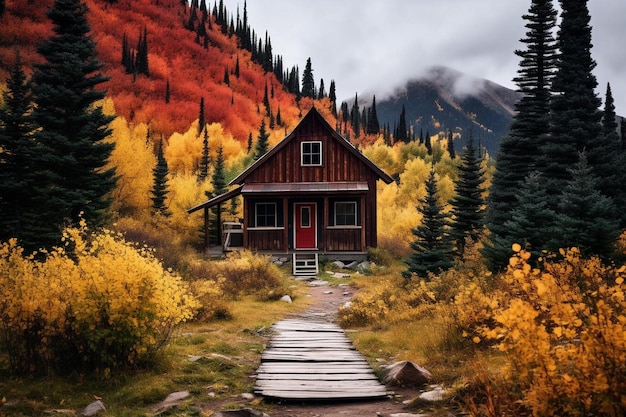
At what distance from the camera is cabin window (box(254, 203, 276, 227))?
25625mm

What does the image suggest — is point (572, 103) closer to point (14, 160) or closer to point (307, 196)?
point (307, 196)

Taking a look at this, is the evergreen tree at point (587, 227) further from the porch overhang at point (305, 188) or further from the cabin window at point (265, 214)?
the cabin window at point (265, 214)

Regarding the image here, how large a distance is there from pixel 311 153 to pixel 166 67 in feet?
305

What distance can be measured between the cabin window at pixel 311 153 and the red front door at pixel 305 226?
7.99 feet

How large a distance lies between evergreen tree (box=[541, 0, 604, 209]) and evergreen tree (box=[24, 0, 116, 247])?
62.0ft

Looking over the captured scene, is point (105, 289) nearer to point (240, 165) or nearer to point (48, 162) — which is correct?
point (48, 162)

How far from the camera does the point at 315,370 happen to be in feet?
23.5

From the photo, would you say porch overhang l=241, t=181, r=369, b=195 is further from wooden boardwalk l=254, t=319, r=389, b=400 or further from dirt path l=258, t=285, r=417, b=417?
dirt path l=258, t=285, r=417, b=417

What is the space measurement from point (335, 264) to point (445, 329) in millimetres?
15809

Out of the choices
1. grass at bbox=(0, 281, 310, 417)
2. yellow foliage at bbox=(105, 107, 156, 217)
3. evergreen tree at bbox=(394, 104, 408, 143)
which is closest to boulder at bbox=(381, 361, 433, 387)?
grass at bbox=(0, 281, 310, 417)

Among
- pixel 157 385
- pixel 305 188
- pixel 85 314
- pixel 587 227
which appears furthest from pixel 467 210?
pixel 85 314

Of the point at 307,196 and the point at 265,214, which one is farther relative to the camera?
the point at 265,214

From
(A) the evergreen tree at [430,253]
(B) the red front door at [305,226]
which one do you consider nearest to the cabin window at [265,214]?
(B) the red front door at [305,226]

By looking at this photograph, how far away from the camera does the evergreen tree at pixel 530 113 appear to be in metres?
19.4
